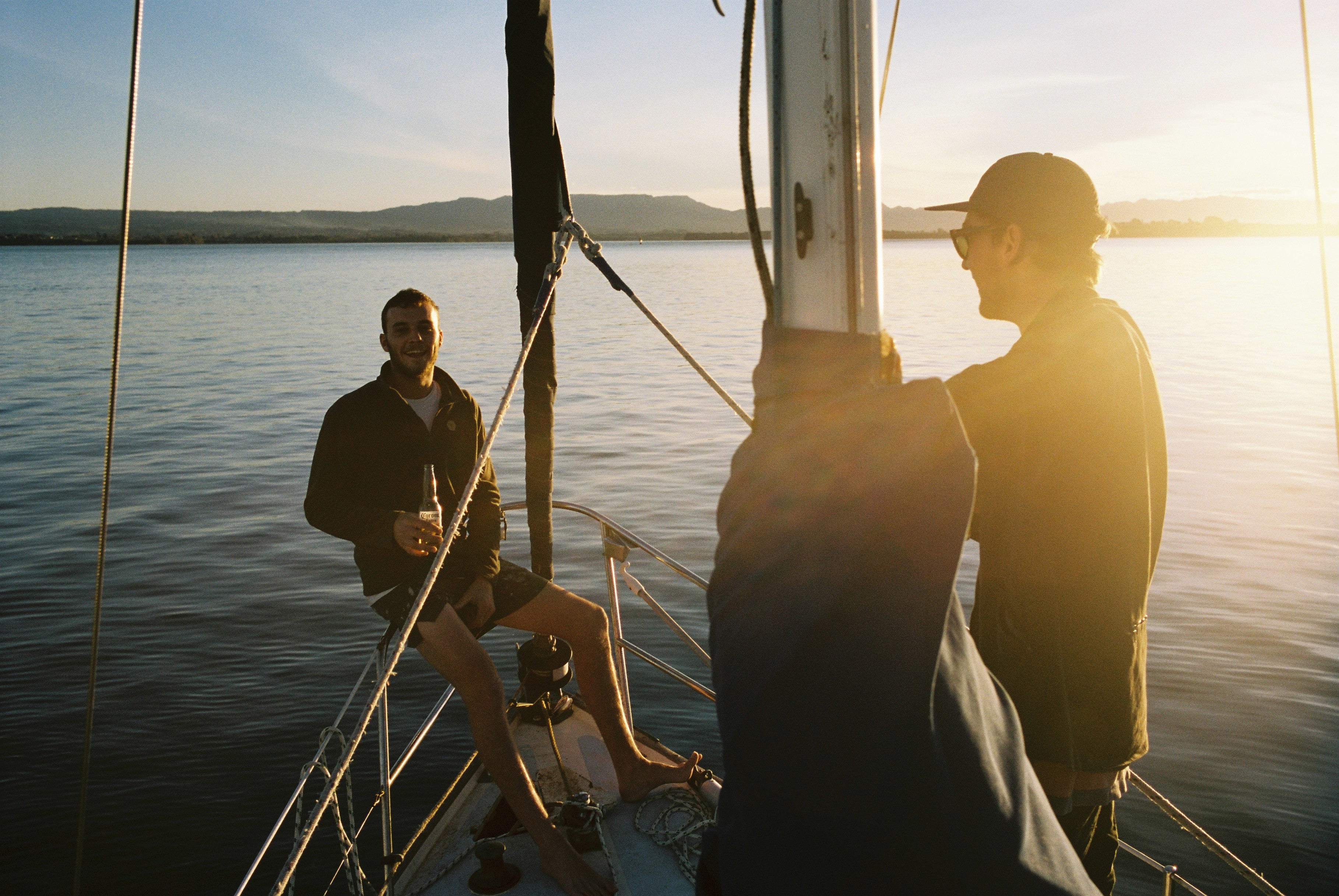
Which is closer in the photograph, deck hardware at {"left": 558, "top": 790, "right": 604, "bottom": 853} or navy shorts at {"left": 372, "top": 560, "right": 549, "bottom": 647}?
deck hardware at {"left": 558, "top": 790, "right": 604, "bottom": 853}

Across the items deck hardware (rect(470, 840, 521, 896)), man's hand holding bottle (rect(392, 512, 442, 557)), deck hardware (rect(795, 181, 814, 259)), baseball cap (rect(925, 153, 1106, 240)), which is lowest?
deck hardware (rect(470, 840, 521, 896))

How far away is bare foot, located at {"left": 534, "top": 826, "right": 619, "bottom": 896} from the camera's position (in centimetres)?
270

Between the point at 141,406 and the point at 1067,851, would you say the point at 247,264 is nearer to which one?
the point at 141,406

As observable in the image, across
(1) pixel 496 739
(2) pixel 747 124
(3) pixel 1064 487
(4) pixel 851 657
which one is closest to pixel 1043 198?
(3) pixel 1064 487

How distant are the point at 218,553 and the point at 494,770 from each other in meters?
7.66

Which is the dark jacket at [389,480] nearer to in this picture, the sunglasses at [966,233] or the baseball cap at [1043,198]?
the sunglasses at [966,233]

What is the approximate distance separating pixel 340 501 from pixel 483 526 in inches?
20.7

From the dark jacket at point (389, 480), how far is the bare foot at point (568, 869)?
972 millimetres

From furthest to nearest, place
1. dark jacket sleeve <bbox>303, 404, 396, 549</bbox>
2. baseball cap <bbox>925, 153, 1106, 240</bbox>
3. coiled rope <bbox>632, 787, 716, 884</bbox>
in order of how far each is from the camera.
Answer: dark jacket sleeve <bbox>303, 404, 396, 549</bbox>, coiled rope <bbox>632, 787, 716, 884</bbox>, baseball cap <bbox>925, 153, 1106, 240</bbox>

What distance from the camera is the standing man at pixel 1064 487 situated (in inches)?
62.6

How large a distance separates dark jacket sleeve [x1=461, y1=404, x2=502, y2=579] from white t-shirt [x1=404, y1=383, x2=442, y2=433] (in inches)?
6.1

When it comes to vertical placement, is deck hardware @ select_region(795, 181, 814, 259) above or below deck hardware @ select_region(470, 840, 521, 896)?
above

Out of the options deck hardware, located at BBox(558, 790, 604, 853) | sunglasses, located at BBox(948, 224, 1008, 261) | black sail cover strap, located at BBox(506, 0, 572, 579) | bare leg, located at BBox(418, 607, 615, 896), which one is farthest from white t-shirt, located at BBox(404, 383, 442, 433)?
sunglasses, located at BBox(948, 224, 1008, 261)

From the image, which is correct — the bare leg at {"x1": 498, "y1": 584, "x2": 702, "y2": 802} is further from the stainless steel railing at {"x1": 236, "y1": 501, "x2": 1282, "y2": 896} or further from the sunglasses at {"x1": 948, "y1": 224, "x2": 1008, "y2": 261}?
the sunglasses at {"x1": 948, "y1": 224, "x2": 1008, "y2": 261}
